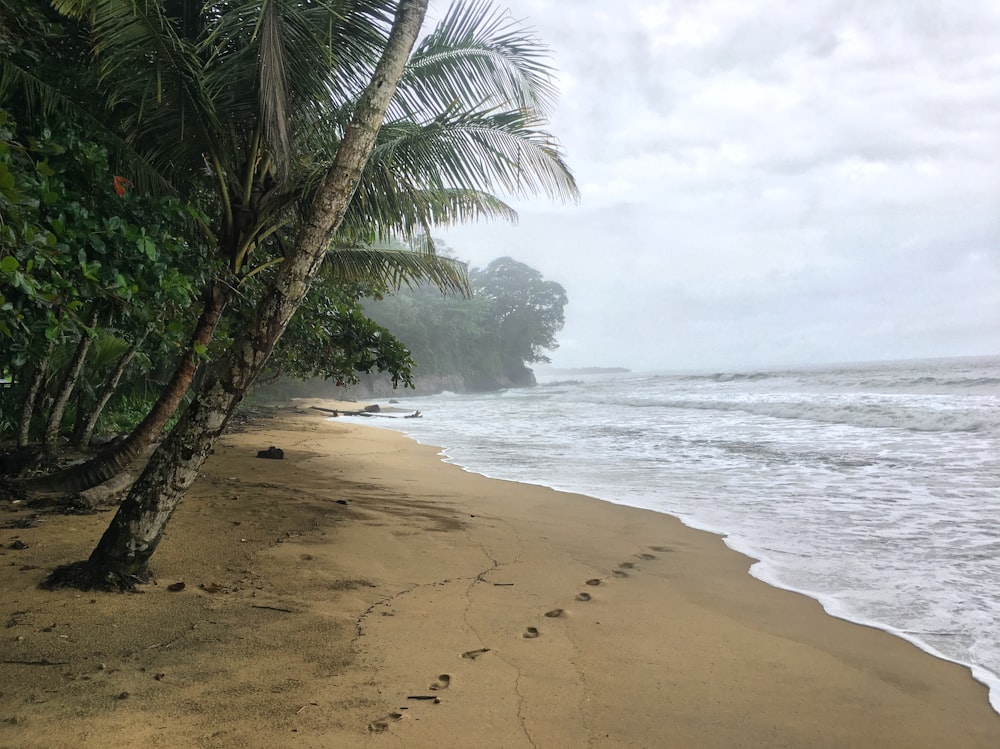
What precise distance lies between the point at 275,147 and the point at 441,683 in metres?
3.27

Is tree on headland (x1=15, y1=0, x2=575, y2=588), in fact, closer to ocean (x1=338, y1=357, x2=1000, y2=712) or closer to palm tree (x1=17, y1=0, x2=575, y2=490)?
palm tree (x1=17, y1=0, x2=575, y2=490)

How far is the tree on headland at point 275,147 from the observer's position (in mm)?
3057

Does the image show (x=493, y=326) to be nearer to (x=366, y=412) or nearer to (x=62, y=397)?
(x=366, y=412)

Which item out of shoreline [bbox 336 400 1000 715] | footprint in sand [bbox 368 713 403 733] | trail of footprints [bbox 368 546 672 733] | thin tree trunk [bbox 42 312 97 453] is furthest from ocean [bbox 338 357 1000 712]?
thin tree trunk [bbox 42 312 97 453]

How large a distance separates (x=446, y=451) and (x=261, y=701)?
9258mm

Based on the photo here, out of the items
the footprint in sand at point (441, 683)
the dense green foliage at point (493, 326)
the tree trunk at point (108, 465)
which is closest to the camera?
the footprint in sand at point (441, 683)

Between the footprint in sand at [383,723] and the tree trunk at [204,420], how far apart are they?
5.27ft

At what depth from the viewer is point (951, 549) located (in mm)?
4637

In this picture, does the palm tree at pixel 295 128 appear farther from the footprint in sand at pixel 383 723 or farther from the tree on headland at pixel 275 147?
the footprint in sand at pixel 383 723

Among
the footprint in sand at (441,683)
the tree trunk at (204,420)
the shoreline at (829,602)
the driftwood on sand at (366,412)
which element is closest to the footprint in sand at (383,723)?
the footprint in sand at (441,683)

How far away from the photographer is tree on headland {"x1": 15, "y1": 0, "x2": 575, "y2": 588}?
3.06 meters

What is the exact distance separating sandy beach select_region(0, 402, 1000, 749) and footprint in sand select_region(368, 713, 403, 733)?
1 cm

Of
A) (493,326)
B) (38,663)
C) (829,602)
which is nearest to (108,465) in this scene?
(38,663)

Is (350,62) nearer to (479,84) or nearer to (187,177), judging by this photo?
(479,84)
